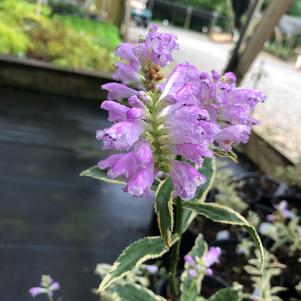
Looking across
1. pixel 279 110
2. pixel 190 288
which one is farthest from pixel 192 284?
pixel 279 110

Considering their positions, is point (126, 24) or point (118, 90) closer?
point (118, 90)

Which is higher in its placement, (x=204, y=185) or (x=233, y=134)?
(x=233, y=134)

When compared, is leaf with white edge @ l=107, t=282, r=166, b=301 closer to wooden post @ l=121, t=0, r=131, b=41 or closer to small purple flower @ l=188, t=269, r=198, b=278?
small purple flower @ l=188, t=269, r=198, b=278

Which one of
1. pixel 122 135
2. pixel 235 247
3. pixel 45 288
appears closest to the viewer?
pixel 122 135

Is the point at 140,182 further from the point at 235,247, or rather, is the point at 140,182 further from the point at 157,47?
the point at 235,247

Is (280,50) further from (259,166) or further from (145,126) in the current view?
(145,126)

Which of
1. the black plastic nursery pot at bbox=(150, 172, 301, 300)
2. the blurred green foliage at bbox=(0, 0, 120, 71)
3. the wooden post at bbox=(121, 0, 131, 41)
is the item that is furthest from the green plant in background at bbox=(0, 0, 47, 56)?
the black plastic nursery pot at bbox=(150, 172, 301, 300)
